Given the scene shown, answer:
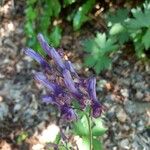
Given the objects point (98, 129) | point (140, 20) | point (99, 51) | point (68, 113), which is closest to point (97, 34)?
point (99, 51)

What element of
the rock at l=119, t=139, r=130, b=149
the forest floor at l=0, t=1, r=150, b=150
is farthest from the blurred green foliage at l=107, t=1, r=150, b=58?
the rock at l=119, t=139, r=130, b=149

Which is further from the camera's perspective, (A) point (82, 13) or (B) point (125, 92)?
(A) point (82, 13)

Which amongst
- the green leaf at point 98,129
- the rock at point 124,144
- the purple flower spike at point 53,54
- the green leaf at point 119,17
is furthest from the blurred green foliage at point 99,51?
the purple flower spike at point 53,54

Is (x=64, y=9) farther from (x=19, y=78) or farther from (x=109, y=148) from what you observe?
(x=109, y=148)

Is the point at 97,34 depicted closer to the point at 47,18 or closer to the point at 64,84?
the point at 47,18

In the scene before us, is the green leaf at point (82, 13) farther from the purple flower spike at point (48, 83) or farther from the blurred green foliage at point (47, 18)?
the purple flower spike at point (48, 83)

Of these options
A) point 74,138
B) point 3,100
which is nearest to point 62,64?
point 74,138
